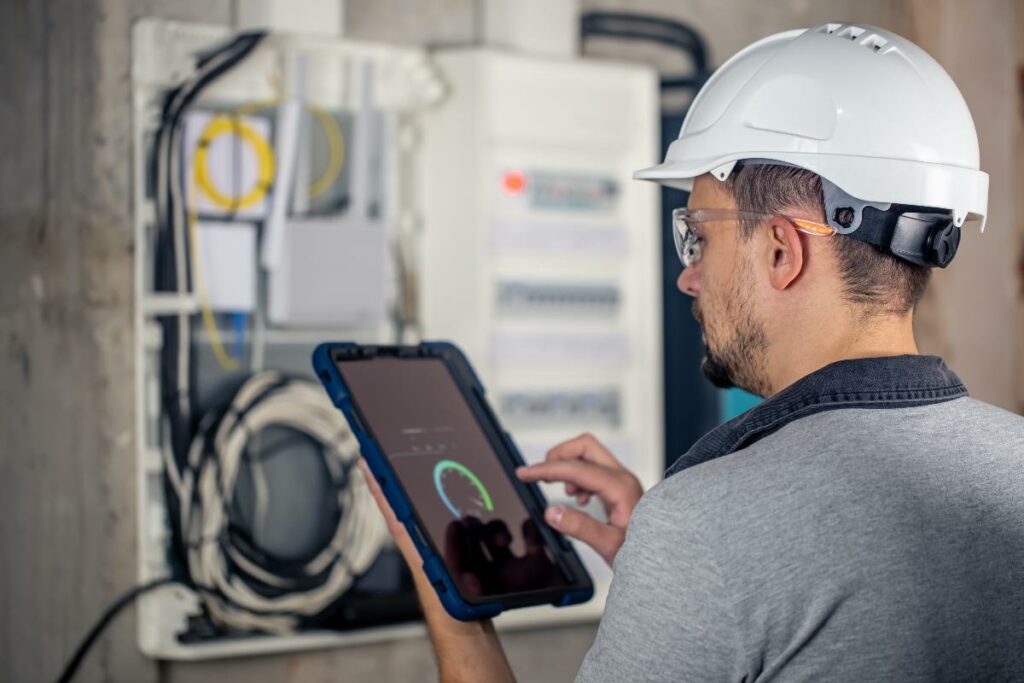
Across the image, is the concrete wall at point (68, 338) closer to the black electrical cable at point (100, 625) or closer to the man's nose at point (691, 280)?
the black electrical cable at point (100, 625)

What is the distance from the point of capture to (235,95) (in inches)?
87.7

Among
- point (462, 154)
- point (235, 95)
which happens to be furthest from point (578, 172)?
point (235, 95)

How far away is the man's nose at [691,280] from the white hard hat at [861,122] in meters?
0.11

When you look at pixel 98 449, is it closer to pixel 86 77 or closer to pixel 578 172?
pixel 86 77

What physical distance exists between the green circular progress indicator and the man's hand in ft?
0.17

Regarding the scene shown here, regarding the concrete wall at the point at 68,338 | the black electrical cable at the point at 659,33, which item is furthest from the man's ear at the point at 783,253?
the black electrical cable at the point at 659,33

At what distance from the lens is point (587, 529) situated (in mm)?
1294

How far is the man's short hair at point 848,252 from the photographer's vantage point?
0.98 metres

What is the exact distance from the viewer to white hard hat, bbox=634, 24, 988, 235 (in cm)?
99

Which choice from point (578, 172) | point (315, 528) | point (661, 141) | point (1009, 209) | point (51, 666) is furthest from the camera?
point (1009, 209)

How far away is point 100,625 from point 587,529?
4.13ft

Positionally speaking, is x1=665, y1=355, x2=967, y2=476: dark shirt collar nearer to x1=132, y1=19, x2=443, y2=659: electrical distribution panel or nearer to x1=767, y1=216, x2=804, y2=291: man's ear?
x1=767, y1=216, x2=804, y2=291: man's ear

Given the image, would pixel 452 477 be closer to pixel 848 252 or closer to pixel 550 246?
pixel 848 252

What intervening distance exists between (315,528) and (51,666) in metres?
0.54
